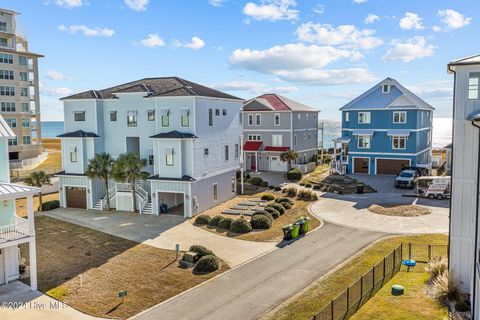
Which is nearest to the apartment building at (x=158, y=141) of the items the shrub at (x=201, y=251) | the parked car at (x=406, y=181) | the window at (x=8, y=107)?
the shrub at (x=201, y=251)

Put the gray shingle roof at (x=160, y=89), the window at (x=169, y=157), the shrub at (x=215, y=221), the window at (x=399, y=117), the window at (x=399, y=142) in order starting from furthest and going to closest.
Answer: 1. the window at (x=399, y=142)
2. the window at (x=399, y=117)
3. the gray shingle roof at (x=160, y=89)
4. the window at (x=169, y=157)
5. the shrub at (x=215, y=221)

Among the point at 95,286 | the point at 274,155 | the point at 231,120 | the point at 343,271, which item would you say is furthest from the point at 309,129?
the point at 95,286

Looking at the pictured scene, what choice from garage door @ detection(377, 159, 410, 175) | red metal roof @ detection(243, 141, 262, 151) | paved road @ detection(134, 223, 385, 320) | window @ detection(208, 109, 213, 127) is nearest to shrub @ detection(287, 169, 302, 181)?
red metal roof @ detection(243, 141, 262, 151)

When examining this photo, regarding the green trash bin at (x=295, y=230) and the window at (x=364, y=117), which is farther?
the window at (x=364, y=117)

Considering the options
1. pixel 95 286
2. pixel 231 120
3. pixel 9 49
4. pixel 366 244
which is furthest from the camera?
pixel 9 49

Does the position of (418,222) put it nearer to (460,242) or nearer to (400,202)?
(400,202)

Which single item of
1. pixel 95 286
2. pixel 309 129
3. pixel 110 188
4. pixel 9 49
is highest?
pixel 9 49

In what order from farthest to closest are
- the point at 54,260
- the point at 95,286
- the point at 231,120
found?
the point at 231,120, the point at 54,260, the point at 95,286

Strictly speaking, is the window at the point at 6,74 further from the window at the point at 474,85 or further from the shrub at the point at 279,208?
the window at the point at 474,85
